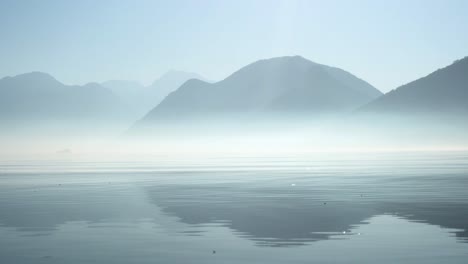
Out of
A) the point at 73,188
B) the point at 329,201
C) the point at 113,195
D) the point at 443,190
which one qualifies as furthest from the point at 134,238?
the point at 73,188

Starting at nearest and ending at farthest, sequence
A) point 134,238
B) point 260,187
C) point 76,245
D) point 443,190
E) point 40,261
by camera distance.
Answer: point 40,261, point 76,245, point 134,238, point 443,190, point 260,187

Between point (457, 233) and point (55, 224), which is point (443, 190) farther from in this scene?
point (55, 224)

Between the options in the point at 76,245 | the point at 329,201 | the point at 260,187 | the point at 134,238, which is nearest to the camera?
the point at 76,245

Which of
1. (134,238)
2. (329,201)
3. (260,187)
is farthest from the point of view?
(260,187)

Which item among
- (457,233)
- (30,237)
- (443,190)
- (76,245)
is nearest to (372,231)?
(457,233)

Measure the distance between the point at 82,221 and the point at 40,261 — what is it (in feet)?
41.0

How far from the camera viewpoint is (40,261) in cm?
2356

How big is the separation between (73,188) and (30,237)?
3471 centimetres

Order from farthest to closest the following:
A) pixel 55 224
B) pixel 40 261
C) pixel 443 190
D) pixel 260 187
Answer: pixel 260 187, pixel 443 190, pixel 55 224, pixel 40 261

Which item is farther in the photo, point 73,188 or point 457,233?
point 73,188

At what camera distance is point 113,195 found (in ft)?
180

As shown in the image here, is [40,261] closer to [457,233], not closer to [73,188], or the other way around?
[457,233]

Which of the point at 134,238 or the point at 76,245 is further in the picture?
the point at 134,238

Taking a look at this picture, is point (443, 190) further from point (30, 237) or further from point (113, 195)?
point (30, 237)
